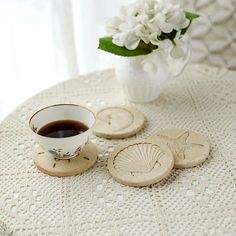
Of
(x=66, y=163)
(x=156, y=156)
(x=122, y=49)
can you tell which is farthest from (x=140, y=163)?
(x=122, y=49)

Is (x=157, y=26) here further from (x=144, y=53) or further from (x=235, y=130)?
(x=235, y=130)

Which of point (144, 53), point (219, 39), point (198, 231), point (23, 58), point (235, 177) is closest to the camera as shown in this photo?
point (198, 231)

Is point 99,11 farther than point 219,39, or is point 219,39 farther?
point 99,11

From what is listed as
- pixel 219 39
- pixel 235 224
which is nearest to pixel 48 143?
pixel 235 224

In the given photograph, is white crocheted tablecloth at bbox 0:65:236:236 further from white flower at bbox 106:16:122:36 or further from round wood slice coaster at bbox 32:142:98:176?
white flower at bbox 106:16:122:36

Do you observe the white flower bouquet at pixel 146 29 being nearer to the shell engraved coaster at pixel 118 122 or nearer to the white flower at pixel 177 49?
the white flower at pixel 177 49

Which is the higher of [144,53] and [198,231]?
[144,53]
